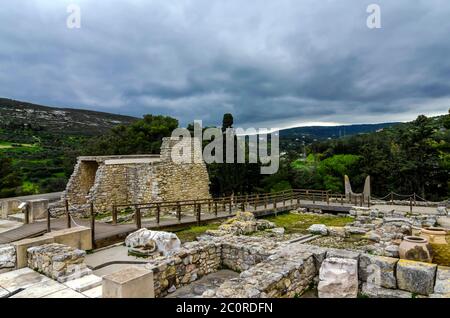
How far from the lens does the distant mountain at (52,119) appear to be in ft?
159

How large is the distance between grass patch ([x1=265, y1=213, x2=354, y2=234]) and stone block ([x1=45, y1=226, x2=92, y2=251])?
658 cm

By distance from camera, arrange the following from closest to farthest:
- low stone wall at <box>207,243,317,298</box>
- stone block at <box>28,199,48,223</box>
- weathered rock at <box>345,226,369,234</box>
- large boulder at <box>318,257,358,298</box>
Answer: low stone wall at <box>207,243,317,298</box> → large boulder at <box>318,257,358,298</box> → weathered rock at <box>345,226,369,234</box> → stone block at <box>28,199,48,223</box>

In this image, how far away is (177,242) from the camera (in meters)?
7.43

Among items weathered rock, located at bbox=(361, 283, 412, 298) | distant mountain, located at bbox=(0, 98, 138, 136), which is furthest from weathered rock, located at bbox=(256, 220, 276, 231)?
distant mountain, located at bbox=(0, 98, 138, 136)

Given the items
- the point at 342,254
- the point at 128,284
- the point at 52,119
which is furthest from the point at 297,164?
the point at 52,119

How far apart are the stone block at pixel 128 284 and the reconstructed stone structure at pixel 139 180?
9091 millimetres

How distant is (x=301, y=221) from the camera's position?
13.1 m

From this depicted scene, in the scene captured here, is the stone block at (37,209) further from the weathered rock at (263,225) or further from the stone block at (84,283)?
the weathered rock at (263,225)

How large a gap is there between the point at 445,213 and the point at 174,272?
13446mm

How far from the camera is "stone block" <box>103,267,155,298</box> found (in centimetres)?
356

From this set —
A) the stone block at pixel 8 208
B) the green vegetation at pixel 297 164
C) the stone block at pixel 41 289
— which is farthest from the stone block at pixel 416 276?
the green vegetation at pixel 297 164

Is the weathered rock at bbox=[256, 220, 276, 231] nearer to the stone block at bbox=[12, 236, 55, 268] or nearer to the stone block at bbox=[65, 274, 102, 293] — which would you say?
the stone block at bbox=[65, 274, 102, 293]
